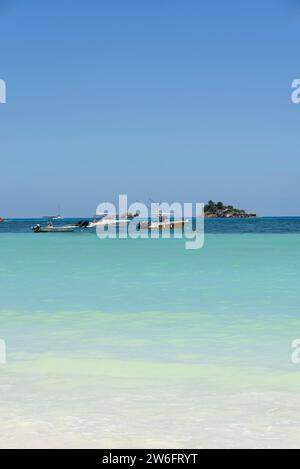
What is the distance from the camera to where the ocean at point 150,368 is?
3562mm

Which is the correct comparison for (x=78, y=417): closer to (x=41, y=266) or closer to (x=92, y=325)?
(x=92, y=325)

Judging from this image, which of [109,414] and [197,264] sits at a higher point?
[197,264]

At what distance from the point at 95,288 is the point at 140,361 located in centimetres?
622

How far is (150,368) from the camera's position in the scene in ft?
17.0

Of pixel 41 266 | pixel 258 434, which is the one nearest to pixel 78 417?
pixel 258 434

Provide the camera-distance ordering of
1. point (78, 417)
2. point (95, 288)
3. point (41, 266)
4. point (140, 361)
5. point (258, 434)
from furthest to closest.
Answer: point (41, 266) → point (95, 288) → point (140, 361) → point (78, 417) → point (258, 434)

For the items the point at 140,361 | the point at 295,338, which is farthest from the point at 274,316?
the point at 140,361

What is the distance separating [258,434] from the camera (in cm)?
351

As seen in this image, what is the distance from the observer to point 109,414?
152 inches

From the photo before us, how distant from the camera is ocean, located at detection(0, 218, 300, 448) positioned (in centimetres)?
356
